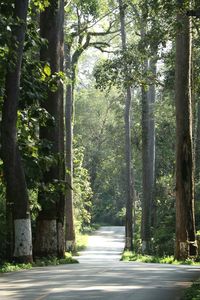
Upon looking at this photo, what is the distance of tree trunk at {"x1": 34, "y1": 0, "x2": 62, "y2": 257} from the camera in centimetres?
2105

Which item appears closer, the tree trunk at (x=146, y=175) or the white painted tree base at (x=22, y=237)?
the white painted tree base at (x=22, y=237)

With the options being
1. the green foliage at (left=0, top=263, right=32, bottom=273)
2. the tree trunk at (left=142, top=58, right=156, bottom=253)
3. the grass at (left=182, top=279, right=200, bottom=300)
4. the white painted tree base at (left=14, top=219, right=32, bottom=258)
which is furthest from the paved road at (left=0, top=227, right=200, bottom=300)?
the tree trunk at (left=142, top=58, right=156, bottom=253)

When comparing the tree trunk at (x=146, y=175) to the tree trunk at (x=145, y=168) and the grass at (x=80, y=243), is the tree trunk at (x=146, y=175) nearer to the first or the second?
the tree trunk at (x=145, y=168)

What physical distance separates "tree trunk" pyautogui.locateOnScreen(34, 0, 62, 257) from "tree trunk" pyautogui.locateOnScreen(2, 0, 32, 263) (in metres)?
2.75

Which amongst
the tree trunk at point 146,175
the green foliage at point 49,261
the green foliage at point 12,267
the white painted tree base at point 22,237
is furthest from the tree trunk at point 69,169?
the green foliage at point 12,267

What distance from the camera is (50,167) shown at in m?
21.6

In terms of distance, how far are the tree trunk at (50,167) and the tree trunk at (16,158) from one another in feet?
9.02

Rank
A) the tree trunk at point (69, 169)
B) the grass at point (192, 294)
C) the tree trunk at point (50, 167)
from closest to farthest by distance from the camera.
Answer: the grass at point (192, 294), the tree trunk at point (50, 167), the tree trunk at point (69, 169)

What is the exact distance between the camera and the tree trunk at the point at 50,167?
21047 mm

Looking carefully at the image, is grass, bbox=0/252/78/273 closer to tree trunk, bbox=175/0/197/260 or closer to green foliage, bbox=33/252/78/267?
green foliage, bbox=33/252/78/267

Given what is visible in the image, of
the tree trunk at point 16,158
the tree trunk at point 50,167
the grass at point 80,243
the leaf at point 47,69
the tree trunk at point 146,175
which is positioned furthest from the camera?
the grass at point 80,243

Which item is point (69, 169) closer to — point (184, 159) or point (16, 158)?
point (184, 159)

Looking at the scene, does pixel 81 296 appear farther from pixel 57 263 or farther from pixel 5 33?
pixel 57 263

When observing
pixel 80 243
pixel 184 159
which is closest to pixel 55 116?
pixel 184 159
